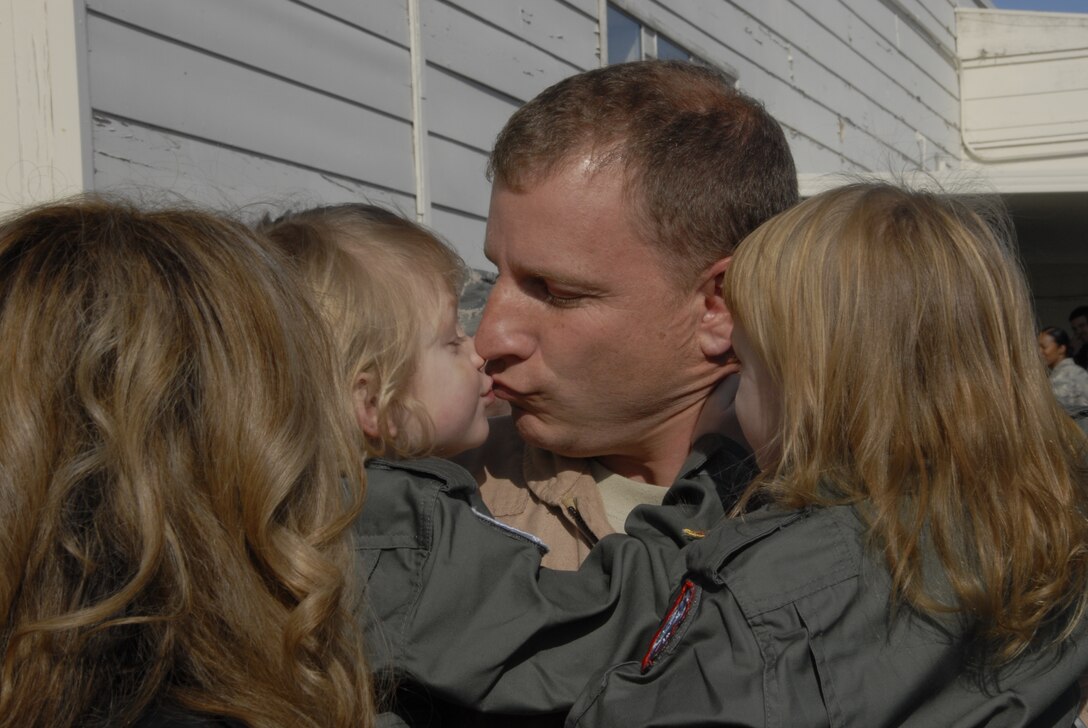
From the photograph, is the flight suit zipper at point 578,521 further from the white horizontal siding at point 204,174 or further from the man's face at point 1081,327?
the man's face at point 1081,327

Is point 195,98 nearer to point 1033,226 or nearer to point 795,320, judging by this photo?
point 795,320

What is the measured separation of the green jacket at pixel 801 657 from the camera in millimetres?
1420

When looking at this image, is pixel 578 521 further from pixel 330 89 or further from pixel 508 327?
pixel 330 89

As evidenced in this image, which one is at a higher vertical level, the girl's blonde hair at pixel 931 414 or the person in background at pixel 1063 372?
the girl's blonde hair at pixel 931 414

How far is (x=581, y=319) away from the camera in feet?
7.05

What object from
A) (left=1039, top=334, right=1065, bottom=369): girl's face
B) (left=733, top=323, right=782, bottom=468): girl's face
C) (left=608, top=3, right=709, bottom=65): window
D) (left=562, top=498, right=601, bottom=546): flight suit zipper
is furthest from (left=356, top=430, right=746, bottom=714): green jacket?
(left=1039, top=334, right=1065, bottom=369): girl's face

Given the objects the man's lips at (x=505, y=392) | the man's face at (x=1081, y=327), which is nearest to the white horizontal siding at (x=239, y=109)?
the man's lips at (x=505, y=392)

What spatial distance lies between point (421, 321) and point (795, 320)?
730 mm

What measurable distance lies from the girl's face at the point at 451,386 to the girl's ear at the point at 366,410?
0.08 m

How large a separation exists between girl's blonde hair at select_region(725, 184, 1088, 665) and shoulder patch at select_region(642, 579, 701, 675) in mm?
191

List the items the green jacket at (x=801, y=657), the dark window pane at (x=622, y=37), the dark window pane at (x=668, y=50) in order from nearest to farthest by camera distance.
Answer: the green jacket at (x=801, y=657)
the dark window pane at (x=622, y=37)
the dark window pane at (x=668, y=50)

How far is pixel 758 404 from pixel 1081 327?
1011 centimetres

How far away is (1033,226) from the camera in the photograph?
919 centimetres

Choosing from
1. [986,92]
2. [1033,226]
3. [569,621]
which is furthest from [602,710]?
[986,92]
